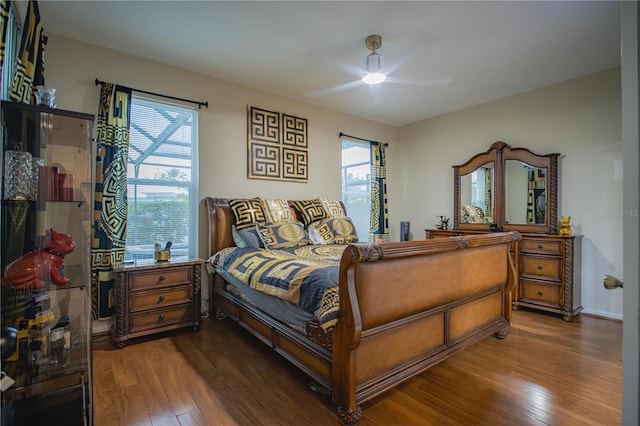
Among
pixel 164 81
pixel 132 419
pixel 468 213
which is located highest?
pixel 164 81

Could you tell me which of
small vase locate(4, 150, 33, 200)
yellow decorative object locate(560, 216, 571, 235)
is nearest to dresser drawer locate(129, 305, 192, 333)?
small vase locate(4, 150, 33, 200)

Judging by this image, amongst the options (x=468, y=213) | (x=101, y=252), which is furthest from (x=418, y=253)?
(x=468, y=213)

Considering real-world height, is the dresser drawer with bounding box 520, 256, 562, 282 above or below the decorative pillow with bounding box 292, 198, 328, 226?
below

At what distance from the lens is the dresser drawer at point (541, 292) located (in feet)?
10.7

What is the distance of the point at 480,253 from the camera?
7.89 ft

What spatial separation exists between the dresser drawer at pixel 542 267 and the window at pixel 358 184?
7.00 ft

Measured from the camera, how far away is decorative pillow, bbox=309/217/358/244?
135 inches

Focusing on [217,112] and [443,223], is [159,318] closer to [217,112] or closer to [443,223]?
[217,112]

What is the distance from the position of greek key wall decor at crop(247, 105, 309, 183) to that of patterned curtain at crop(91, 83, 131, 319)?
4.34ft

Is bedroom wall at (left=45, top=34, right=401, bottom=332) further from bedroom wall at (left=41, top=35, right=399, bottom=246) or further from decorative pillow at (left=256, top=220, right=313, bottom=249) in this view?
decorative pillow at (left=256, top=220, right=313, bottom=249)

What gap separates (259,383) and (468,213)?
3637 millimetres

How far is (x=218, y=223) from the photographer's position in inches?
128

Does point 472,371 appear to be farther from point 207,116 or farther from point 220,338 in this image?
point 207,116

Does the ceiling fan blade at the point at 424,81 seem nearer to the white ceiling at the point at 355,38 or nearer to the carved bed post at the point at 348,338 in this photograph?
the white ceiling at the point at 355,38
